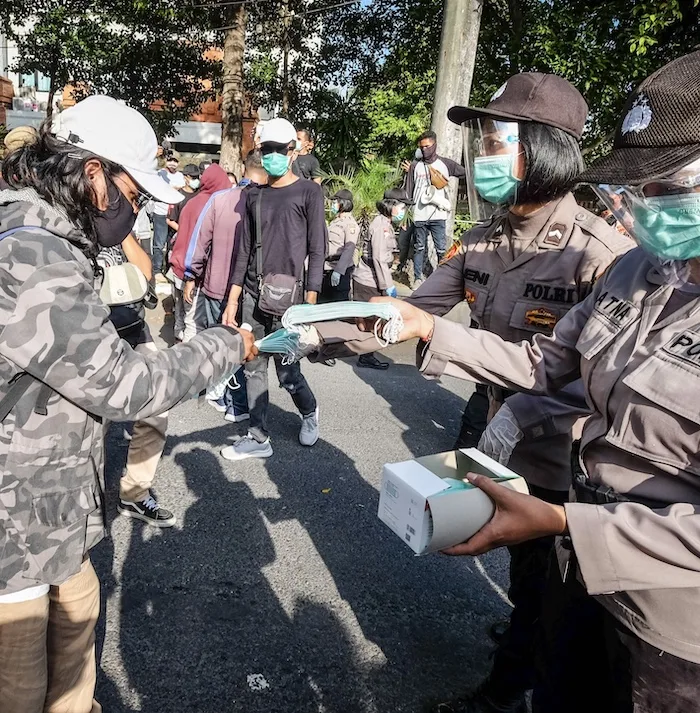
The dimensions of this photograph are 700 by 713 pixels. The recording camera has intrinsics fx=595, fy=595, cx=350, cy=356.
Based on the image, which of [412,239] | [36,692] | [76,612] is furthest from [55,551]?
[412,239]

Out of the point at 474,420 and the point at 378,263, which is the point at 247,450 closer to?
the point at 474,420

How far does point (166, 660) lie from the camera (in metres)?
2.24

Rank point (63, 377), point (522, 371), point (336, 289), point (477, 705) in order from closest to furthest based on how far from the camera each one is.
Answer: point (63, 377) → point (522, 371) → point (477, 705) → point (336, 289)

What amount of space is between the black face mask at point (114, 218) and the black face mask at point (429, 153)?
6432mm

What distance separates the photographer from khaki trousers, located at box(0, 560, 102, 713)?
1.49 meters

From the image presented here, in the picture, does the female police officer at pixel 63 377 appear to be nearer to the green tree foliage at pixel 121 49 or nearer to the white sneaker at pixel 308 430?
the white sneaker at pixel 308 430

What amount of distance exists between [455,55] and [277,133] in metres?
4.81

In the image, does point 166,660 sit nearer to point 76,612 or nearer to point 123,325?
point 76,612

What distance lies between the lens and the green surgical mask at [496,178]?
6.13ft

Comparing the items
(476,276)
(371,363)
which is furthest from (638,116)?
(371,363)

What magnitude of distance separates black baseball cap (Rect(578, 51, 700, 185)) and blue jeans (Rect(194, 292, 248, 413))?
11.0 feet

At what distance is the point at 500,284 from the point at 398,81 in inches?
515

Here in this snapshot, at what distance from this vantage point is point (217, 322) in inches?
169

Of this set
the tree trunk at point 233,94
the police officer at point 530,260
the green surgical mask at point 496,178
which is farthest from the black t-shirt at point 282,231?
the tree trunk at point 233,94
